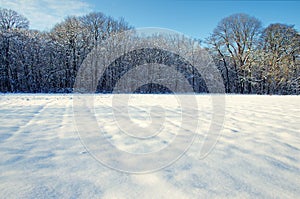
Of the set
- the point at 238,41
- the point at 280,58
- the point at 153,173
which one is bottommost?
the point at 153,173

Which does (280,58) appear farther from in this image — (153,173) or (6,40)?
(6,40)

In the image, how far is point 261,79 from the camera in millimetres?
19047

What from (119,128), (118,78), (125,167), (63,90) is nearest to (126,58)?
(118,78)

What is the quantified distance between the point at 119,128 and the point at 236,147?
1561 mm

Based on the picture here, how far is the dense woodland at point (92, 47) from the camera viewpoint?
613 inches

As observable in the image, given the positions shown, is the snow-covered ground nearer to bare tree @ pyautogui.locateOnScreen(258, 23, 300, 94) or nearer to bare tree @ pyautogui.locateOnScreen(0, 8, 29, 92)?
bare tree @ pyautogui.locateOnScreen(0, 8, 29, 92)

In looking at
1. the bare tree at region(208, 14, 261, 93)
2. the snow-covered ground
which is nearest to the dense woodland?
the bare tree at region(208, 14, 261, 93)

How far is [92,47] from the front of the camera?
17.6 metres

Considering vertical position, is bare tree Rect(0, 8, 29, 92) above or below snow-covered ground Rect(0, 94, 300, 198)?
above

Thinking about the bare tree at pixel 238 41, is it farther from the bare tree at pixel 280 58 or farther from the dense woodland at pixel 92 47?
the bare tree at pixel 280 58

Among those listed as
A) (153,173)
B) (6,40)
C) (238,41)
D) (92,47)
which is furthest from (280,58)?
(6,40)

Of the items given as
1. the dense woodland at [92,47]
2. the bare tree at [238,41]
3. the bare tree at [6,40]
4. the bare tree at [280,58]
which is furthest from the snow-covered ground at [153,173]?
the bare tree at [238,41]

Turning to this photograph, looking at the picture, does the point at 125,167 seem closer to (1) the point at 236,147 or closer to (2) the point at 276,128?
(1) the point at 236,147

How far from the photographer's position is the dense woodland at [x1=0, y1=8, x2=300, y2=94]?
51.1ft
